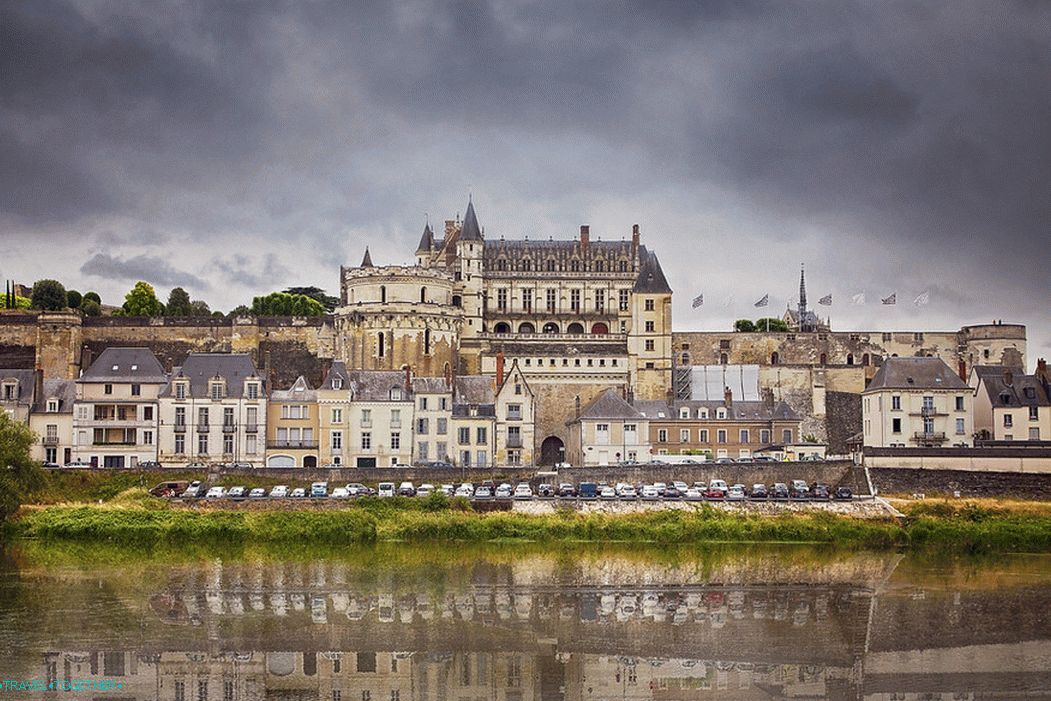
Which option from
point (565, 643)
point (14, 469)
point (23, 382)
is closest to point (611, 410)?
point (23, 382)

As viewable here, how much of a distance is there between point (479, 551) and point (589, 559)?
11.8ft

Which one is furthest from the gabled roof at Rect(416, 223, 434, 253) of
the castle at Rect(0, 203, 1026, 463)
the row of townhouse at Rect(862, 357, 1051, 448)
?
the row of townhouse at Rect(862, 357, 1051, 448)

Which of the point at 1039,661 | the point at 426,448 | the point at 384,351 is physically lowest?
the point at 1039,661

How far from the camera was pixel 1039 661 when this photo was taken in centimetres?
2517

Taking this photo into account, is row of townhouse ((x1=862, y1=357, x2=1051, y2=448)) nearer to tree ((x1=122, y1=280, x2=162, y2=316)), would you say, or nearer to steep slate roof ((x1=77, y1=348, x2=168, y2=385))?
steep slate roof ((x1=77, y1=348, x2=168, y2=385))

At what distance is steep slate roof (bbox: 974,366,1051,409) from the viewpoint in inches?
2297

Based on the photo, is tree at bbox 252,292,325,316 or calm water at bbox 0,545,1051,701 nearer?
calm water at bbox 0,545,1051,701

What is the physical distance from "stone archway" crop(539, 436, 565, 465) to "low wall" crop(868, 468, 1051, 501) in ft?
68.6

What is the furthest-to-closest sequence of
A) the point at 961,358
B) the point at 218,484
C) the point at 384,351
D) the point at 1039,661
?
the point at 961,358 → the point at 384,351 → the point at 218,484 → the point at 1039,661

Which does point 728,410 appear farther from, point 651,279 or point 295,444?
point 295,444

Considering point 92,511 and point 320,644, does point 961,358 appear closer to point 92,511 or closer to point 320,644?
point 92,511

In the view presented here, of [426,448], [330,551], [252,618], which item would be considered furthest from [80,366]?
[252,618]

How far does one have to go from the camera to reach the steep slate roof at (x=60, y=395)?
189 feet

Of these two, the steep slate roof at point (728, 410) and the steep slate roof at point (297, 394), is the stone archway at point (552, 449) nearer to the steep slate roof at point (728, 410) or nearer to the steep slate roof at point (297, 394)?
the steep slate roof at point (728, 410)
